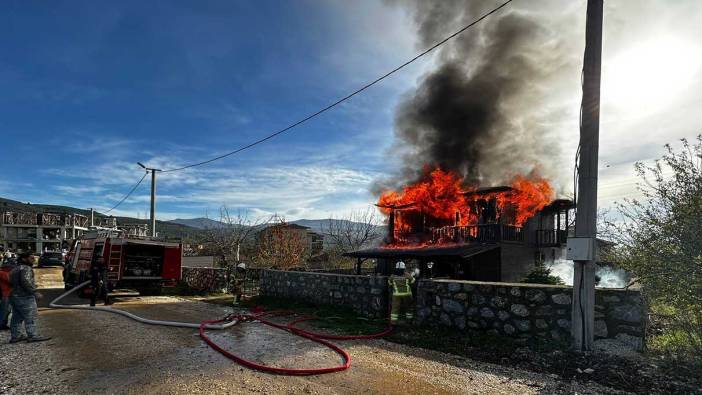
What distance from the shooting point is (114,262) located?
1516 cm

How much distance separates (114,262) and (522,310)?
14303mm

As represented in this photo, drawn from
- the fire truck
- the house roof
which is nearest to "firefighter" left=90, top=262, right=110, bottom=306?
the fire truck

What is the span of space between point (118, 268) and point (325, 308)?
342 inches

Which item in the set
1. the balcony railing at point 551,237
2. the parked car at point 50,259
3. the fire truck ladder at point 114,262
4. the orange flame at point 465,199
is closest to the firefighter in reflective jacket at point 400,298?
the fire truck ladder at point 114,262

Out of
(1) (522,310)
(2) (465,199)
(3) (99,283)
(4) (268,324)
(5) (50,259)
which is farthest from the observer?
(5) (50,259)

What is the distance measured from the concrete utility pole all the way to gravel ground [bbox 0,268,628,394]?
132cm

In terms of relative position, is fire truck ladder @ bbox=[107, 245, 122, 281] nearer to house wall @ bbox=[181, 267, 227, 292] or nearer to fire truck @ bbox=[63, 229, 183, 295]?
fire truck @ bbox=[63, 229, 183, 295]

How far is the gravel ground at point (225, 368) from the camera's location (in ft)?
16.8

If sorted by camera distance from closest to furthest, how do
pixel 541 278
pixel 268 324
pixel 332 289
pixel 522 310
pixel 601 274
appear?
pixel 522 310 → pixel 268 324 → pixel 332 289 → pixel 541 278 → pixel 601 274

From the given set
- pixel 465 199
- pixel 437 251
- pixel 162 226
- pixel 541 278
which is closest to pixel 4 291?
pixel 437 251

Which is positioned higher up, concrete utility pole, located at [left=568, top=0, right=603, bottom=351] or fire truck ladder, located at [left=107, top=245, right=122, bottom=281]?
concrete utility pole, located at [left=568, top=0, right=603, bottom=351]

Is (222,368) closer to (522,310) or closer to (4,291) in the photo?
(522,310)

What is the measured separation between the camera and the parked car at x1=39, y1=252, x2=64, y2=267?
40.6 metres

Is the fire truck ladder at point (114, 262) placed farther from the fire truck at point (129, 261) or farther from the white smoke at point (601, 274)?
the white smoke at point (601, 274)
